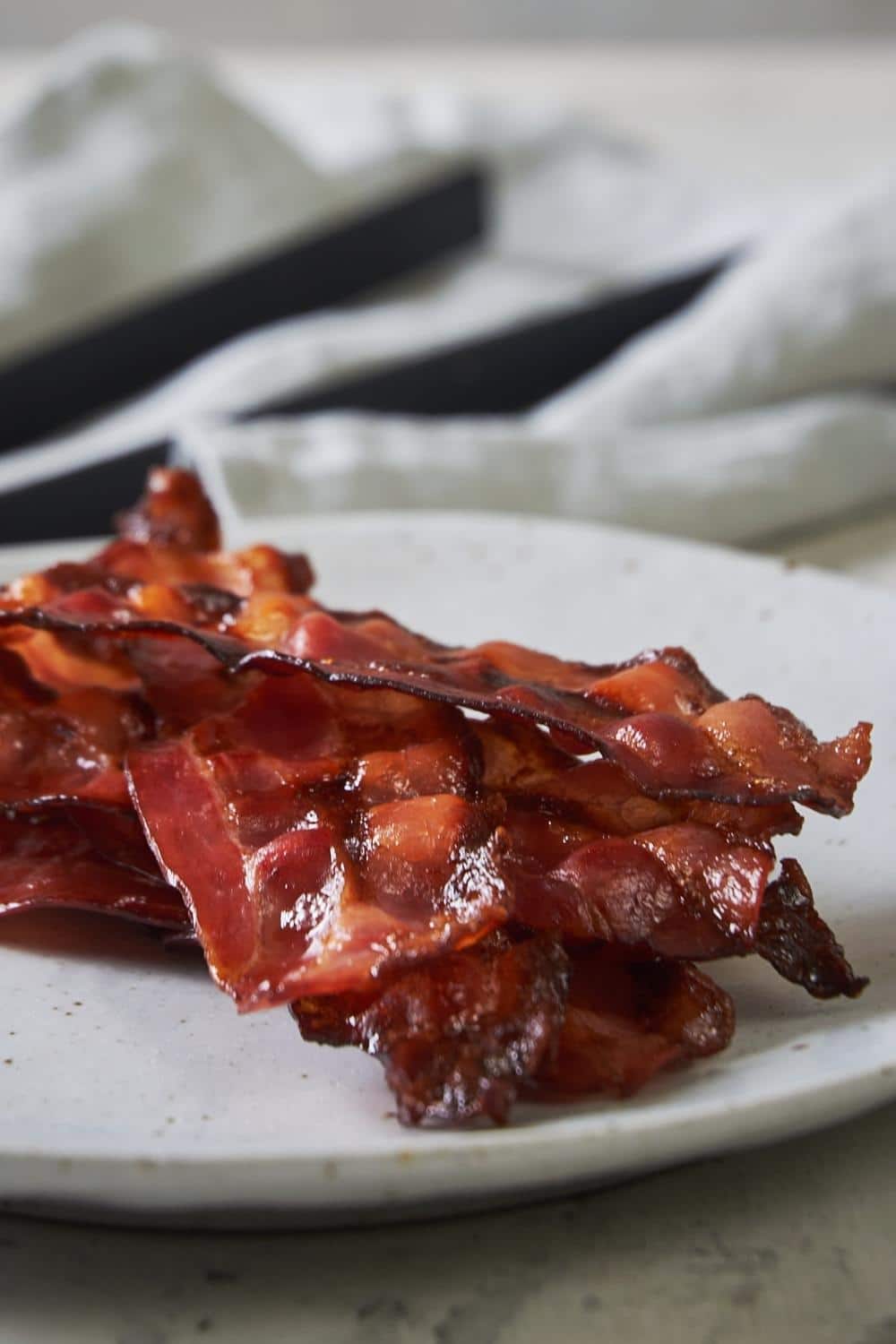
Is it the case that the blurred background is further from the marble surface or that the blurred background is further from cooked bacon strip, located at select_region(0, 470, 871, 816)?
the marble surface

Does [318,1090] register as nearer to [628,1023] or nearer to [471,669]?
[628,1023]

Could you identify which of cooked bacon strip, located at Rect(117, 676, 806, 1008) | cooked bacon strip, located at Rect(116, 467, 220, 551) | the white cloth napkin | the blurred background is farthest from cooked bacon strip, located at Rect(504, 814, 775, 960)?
the blurred background

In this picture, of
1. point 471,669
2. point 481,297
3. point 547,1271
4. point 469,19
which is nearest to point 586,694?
point 471,669

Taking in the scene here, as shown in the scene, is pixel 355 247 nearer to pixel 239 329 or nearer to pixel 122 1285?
pixel 239 329

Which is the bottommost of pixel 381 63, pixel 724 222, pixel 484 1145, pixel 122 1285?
pixel 381 63

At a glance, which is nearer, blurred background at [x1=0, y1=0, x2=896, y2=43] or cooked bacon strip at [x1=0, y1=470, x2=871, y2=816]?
cooked bacon strip at [x1=0, y1=470, x2=871, y2=816]

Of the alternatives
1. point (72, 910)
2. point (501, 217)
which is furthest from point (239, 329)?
point (72, 910)

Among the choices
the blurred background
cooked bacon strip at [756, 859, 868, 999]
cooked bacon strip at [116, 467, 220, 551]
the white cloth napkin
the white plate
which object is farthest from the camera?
the blurred background
